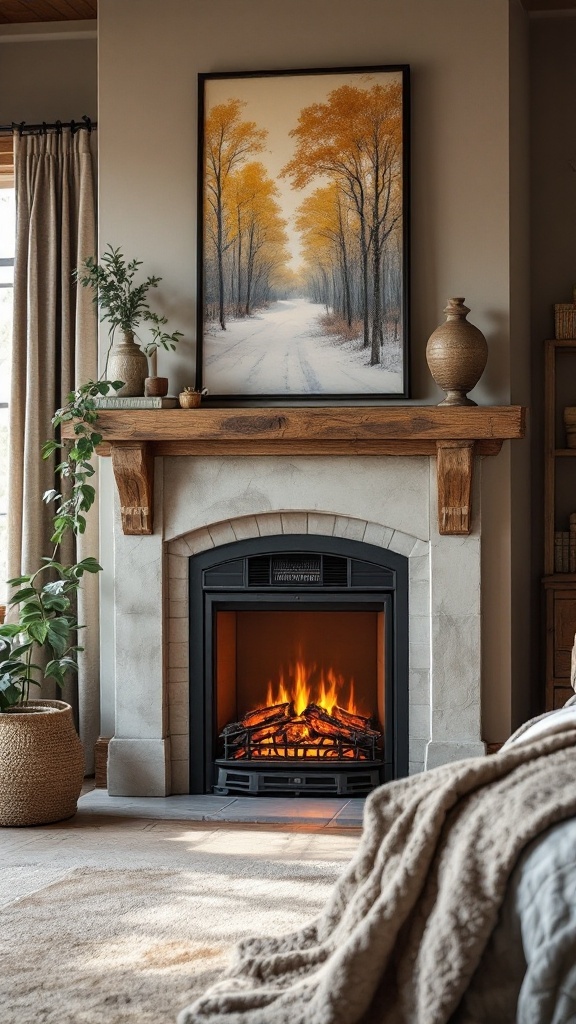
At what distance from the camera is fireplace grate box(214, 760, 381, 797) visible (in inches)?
171

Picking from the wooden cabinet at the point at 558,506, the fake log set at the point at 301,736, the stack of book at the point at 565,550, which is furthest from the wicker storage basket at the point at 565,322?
the fake log set at the point at 301,736

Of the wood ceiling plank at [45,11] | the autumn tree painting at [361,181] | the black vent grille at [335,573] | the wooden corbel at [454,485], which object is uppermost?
the wood ceiling plank at [45,11]

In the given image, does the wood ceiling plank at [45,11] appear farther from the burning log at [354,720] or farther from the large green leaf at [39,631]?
the burning log at [354,720]

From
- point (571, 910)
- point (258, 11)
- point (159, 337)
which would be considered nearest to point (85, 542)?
point (159, 337)

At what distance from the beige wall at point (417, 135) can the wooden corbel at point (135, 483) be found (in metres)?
0.36

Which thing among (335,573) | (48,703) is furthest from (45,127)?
(48,703)

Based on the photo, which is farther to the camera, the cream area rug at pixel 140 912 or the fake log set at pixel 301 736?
the fake log set at pixel 301 736

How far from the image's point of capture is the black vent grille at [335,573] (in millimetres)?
4352

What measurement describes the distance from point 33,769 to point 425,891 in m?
2.46

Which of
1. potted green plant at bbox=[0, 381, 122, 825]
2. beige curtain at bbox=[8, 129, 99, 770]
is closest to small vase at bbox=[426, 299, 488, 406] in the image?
potted green plant at bbox=[0, 381, 122, 825]

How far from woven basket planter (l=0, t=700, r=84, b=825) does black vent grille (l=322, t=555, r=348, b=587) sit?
1126 mm

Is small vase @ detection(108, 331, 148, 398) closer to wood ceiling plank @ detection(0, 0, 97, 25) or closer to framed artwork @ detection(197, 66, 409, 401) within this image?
framed artwork @ detection(197, 66, 409, 401)

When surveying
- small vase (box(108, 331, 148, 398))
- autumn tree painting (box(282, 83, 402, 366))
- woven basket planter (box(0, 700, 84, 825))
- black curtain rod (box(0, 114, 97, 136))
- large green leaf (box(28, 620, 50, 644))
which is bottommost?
woven basket planter (box(0, 700, 84, 825))

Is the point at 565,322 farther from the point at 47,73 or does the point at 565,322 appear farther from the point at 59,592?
the point at 47,73
